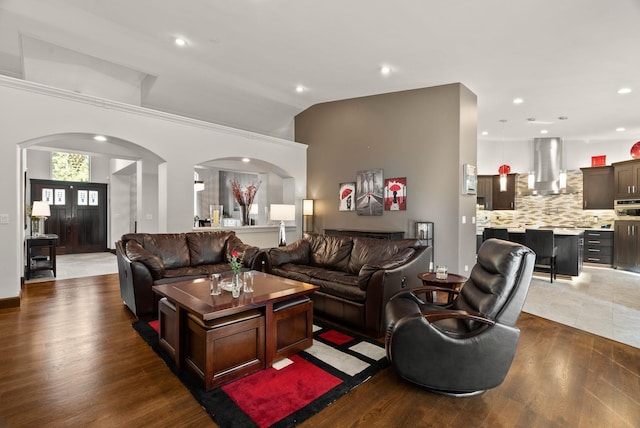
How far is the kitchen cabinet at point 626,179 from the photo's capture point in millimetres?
7164

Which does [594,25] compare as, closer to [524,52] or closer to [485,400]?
[524,52]

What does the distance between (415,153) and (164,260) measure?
15.1ft

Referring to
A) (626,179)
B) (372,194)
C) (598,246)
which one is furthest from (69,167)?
(626,179)

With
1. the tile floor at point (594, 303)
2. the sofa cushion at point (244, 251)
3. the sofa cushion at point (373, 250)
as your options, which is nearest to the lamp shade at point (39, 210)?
the sofa cushion at point (244, 251)

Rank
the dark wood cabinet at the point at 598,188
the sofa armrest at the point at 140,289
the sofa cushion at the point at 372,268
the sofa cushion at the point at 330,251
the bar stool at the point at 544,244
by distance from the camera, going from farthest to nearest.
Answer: the dark wood cabinet at the point at 598,188, the bar stool at the point at 544,244, the sofa cushion at the point at 330,251, the sofa armrest at the point at 140,289, the sofa cushion at the point at 372,268

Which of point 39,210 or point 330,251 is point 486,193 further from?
point 39,210

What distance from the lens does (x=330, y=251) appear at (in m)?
4.63

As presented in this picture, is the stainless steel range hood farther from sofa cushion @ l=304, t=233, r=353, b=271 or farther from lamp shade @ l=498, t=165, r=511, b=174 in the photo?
sofa cushion @ l=304, t=233, r=353, b=271

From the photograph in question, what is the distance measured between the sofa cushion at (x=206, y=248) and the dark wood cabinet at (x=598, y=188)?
897cm

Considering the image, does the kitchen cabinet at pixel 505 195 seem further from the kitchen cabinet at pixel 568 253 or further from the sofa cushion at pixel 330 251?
the sofa cushion at pixel 330 251

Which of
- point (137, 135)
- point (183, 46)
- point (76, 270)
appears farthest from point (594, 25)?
point (76, 270)

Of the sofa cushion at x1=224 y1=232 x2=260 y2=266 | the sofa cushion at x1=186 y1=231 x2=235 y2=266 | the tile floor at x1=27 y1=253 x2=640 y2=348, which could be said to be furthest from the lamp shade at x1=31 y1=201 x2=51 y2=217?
the sofa cushion at x1=224 y1=232 x2=260 y2=266

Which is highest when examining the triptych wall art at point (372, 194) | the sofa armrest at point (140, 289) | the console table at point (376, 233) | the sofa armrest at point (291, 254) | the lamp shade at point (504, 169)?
the lamp shade at point (504, 169)

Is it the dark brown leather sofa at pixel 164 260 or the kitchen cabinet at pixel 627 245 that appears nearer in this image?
the dark brown leather sofa at pixel 164 260
